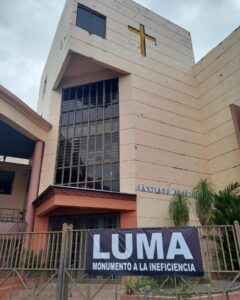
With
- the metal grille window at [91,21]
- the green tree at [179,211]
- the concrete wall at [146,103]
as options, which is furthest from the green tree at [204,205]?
the metal grille window at [91,21]

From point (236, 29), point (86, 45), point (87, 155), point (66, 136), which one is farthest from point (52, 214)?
point (236, 29)

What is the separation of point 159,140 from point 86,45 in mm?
6726

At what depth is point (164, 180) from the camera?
40.9ft

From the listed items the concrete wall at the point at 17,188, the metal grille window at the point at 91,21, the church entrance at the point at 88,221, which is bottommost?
the church entrance at the point at 88,221

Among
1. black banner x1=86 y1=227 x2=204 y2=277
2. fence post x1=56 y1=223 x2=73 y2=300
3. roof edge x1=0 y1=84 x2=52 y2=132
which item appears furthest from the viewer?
roof edge x1=0 y1=84 x2=52 y2=132

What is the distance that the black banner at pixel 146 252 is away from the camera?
492 cm

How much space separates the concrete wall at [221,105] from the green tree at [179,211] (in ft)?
11.4

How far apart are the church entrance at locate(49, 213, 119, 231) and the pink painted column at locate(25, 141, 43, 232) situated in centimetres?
101

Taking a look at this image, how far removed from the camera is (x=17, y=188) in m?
16.4

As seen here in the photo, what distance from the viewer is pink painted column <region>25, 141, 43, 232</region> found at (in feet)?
38.8

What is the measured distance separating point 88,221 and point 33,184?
12.0ft

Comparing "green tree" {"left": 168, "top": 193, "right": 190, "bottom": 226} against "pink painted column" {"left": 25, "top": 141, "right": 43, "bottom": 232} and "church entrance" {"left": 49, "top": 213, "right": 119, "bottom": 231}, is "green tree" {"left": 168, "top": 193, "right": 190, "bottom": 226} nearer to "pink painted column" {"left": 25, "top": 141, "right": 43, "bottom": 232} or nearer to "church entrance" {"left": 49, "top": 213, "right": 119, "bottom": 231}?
"church entrance" {"left": 49, "top": 213, "right": 119, "bottom": 231}

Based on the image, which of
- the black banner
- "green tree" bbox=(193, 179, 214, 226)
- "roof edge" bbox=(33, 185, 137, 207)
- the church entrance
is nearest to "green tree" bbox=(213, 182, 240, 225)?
"green tree" bbox=(193, 179, 214, 226)

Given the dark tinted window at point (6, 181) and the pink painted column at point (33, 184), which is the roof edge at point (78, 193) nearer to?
the pink painted column at point (33, 184)
